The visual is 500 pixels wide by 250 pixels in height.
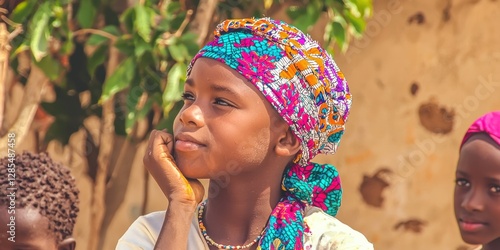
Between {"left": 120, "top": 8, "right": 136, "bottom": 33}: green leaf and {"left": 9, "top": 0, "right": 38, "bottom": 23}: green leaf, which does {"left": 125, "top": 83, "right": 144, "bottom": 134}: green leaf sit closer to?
{"left": 120, "top": 8, "right": 136, "bottom": 33}: green leaf

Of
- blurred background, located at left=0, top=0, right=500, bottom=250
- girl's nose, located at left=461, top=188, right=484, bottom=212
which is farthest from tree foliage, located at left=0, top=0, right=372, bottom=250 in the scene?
girl's nose, located at left=461, top=188, right=484, bottom=212

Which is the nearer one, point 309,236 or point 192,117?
point 192,117

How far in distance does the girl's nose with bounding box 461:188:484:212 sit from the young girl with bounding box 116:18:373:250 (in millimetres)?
1045

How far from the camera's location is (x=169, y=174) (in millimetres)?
3135

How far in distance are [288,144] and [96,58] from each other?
2.11 meters

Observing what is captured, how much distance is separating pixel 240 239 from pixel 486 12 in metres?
3.37

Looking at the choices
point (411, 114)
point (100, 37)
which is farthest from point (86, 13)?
point (411, 114)

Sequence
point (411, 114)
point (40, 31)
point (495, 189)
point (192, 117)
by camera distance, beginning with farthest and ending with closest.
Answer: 1. point (411, 114)
2. point (40, 31)
3. point (495, 189)
4. point (192, 117)

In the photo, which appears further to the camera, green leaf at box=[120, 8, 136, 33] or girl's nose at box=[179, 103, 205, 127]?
green leaf at box=[120, 8, 136, 33]

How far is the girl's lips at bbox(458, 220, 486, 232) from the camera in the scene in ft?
13.7

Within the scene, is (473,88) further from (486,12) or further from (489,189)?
(489,189)

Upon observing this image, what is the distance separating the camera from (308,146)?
3.27 m

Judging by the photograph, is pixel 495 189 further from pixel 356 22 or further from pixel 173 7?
pixel 173 7

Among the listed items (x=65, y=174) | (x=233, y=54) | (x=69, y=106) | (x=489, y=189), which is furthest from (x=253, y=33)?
(x=69, y=106)
